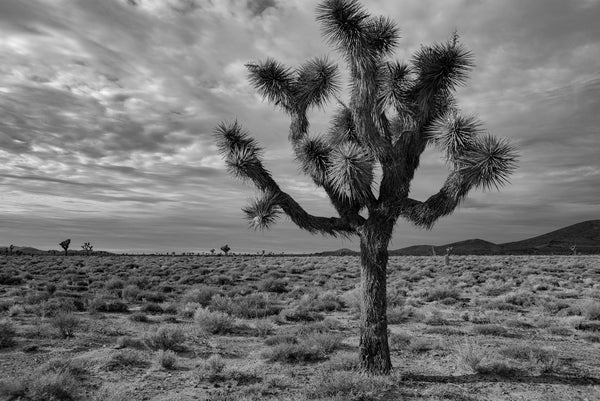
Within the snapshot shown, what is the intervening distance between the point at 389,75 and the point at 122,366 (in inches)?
335

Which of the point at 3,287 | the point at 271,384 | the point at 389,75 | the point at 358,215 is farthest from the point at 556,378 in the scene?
the point at 3,287

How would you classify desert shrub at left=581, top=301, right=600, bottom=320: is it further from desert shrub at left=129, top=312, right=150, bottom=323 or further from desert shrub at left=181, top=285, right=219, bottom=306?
desert shrub at left=129, top=312, right=150, bottom=323

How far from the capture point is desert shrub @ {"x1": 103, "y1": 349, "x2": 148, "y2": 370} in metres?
8.69

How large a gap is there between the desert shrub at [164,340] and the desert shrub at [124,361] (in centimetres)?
89

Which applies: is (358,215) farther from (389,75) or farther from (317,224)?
(389,75)

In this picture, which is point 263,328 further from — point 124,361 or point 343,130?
point 343,130

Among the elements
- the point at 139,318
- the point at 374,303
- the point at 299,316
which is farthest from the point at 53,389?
the point at 299,316

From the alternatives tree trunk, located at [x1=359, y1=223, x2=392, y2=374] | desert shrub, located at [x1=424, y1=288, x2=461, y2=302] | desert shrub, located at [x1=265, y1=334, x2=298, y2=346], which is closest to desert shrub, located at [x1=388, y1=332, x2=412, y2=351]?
tree trunk, located at [x1=359, y1=223, x2=392, y2=374]

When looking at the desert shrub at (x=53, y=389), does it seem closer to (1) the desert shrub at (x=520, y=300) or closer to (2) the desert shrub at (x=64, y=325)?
(2) the desert shrub at (x=64, y=325)

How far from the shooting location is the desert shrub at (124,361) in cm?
869

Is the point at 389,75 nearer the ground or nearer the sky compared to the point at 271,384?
nearer the sky

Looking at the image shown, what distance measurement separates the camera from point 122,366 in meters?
8.72

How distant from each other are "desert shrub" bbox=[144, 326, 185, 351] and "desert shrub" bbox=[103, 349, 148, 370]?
2.92 ft

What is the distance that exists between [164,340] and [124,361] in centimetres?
133
